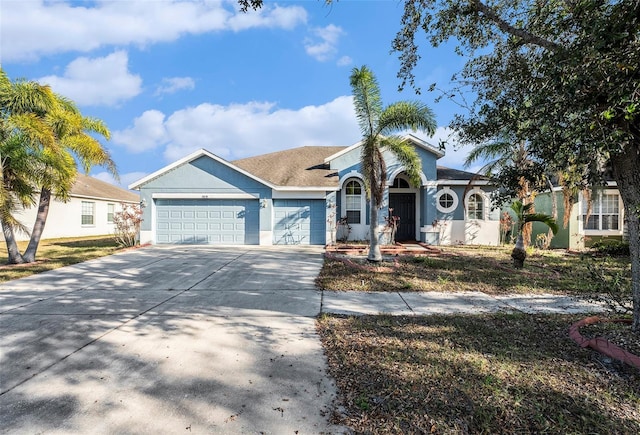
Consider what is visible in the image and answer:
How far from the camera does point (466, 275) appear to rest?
9.13 metres

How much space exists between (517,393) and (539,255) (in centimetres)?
1229

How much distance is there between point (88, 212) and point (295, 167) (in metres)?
16.1

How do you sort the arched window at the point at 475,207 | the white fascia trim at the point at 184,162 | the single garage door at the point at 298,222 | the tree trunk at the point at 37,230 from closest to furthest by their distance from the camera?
the tree trunk at the point at 37,230
the white fascia trim at the point at 184,162
the single garage door at the point at 298,222
the arched window at the point at 475,207

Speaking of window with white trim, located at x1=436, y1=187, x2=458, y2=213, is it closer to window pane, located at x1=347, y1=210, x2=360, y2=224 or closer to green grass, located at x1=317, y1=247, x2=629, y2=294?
window pane, located at x1=347, y1=210, x2=360, y2=224

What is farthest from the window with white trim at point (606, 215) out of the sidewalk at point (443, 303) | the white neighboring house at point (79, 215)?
the white neighboring house at point (79, 215)

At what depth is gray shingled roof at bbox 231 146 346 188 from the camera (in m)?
16.2

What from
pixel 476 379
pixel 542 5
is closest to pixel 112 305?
pixel 476 379

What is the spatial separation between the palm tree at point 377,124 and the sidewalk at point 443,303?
3741 mm

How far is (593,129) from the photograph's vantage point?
3404 millimetres

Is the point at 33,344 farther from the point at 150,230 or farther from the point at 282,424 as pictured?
the point at 150,230

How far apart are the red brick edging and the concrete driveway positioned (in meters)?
3.40

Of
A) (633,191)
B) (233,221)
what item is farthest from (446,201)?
(633,191)

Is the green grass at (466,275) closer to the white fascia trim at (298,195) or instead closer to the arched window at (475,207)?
the arched window at (475,207)

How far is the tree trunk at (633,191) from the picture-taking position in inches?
166
